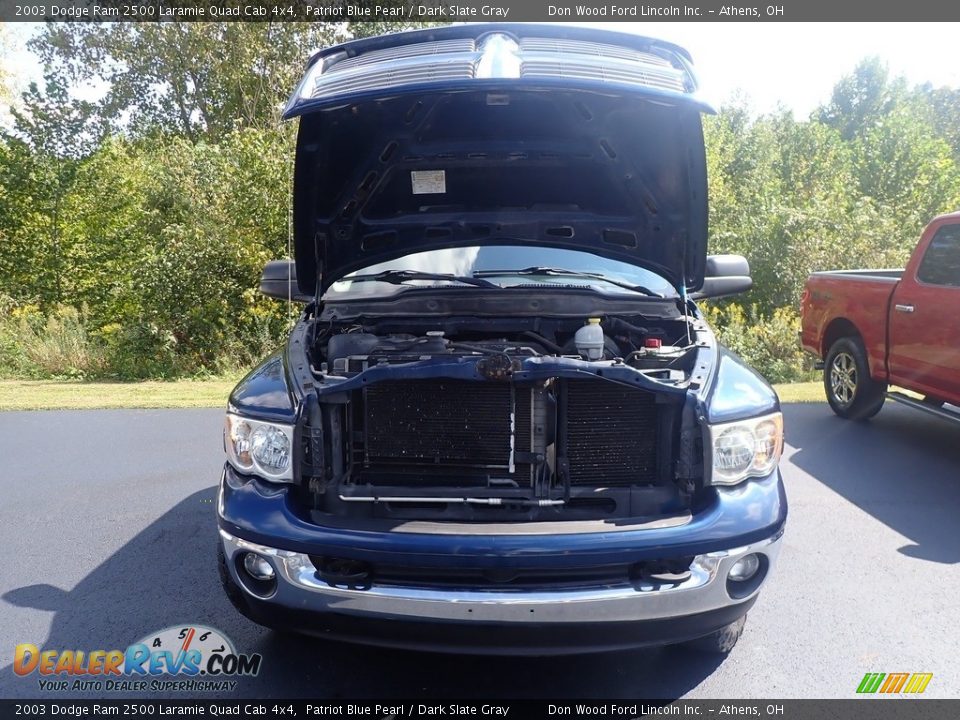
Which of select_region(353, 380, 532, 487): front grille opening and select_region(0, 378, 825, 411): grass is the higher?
select_region(353, 380, 532, 487): front grille opening

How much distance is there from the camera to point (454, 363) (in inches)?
107

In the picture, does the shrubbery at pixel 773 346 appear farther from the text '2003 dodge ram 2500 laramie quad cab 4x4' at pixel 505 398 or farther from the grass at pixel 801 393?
the text '2003 dodge ram 2500 laramie quad cab 4x4' at pixel 505 398

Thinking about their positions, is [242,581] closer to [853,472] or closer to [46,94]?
[853,472]

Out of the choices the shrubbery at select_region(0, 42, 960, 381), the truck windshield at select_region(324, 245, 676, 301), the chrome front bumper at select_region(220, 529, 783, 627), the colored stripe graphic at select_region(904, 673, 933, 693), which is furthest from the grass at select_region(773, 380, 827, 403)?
the chrome front bumper at select_region(220, 529, 783, 627)

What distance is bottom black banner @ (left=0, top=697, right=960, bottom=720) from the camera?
2.73 metres

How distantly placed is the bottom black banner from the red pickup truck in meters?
3.66

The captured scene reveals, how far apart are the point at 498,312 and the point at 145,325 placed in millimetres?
11220

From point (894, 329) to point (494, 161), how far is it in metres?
4.25

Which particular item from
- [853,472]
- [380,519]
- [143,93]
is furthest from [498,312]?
[143,93]

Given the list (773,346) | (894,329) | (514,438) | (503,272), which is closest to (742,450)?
(514,438)

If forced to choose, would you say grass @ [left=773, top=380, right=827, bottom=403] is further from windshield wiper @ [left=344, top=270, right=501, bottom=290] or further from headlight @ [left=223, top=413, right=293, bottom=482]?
headlight @ [left=223, top=413, right=293, bottom=482]

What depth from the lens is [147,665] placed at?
3.05 metres

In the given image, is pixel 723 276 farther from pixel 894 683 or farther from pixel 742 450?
pixel 894 683

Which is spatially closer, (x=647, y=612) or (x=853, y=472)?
(x=647, y=612)
